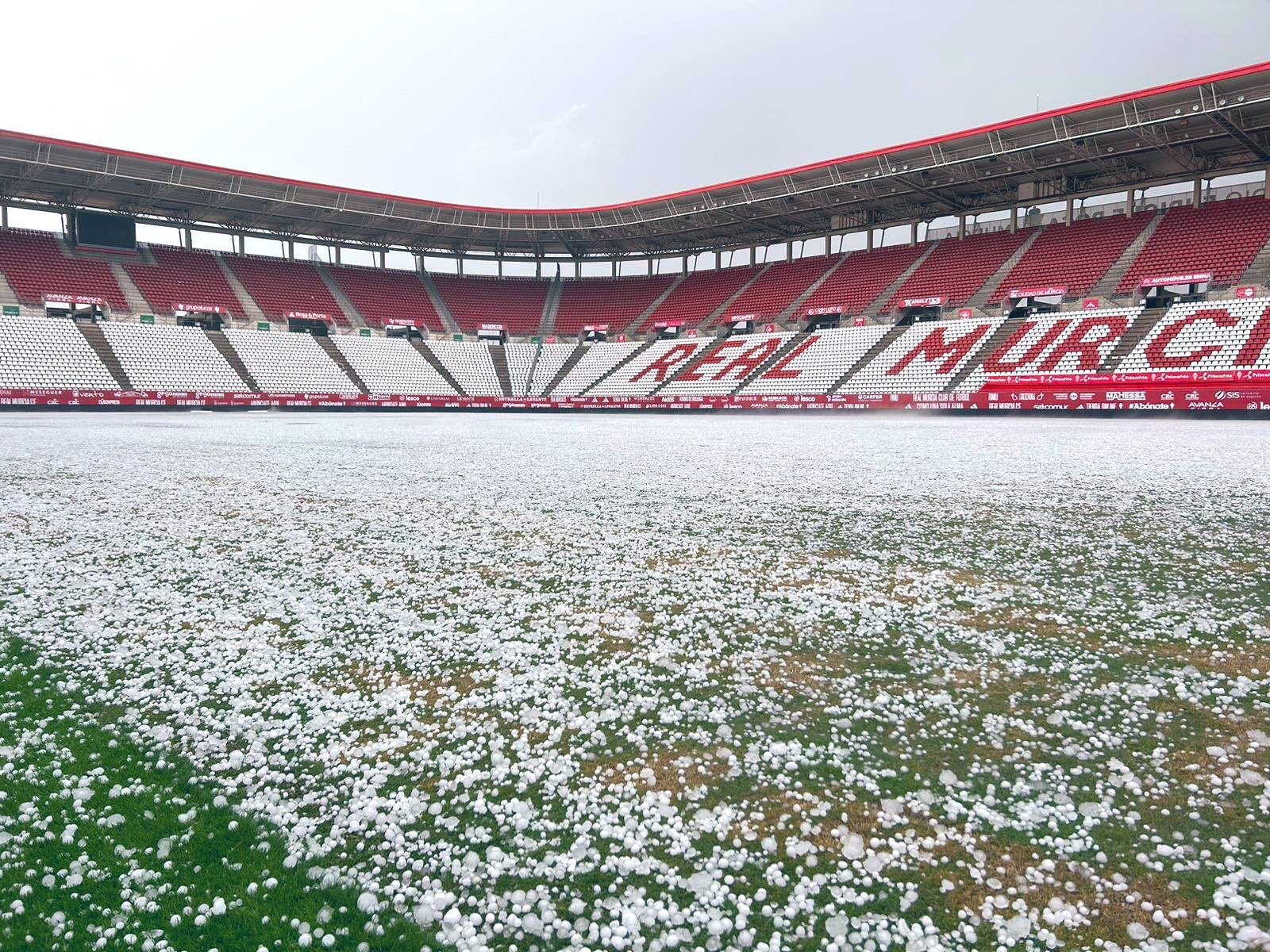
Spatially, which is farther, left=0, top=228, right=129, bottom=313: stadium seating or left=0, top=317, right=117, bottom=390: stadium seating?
left=0, top=228, right=129, bottom=313: stadium seating

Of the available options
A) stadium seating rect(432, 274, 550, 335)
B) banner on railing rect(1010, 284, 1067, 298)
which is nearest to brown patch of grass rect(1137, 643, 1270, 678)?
banner on railing rect(1010, 284, 1067, 298)

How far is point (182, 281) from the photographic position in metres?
42.3

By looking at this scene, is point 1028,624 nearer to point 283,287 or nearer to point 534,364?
point 534,364

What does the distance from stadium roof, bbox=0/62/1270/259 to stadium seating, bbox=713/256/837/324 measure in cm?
221

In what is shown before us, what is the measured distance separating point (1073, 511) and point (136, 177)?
44552mm

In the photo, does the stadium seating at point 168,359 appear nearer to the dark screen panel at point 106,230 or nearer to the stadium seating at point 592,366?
the dark screen panel at point 106,230

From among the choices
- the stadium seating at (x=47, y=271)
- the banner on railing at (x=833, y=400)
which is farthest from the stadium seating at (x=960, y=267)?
the stadium seating at (x=47, y=271)

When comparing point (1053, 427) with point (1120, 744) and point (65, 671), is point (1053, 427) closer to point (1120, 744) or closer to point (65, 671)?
point (1120, 744)

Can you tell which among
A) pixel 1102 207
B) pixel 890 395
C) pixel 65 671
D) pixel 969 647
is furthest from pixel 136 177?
pixel 1102 207

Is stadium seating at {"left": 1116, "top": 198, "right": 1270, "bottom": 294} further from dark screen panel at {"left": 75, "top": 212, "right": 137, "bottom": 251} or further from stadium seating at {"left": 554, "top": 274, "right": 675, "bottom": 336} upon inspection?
dark screen panel at {"left": 75, "top": 212, "right": 137, "bottom": 251}

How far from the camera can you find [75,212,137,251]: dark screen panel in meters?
40.5

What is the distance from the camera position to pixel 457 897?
1.77 m

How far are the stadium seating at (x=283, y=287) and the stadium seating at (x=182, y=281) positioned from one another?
1.36 meters

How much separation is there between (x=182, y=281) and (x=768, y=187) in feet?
117
